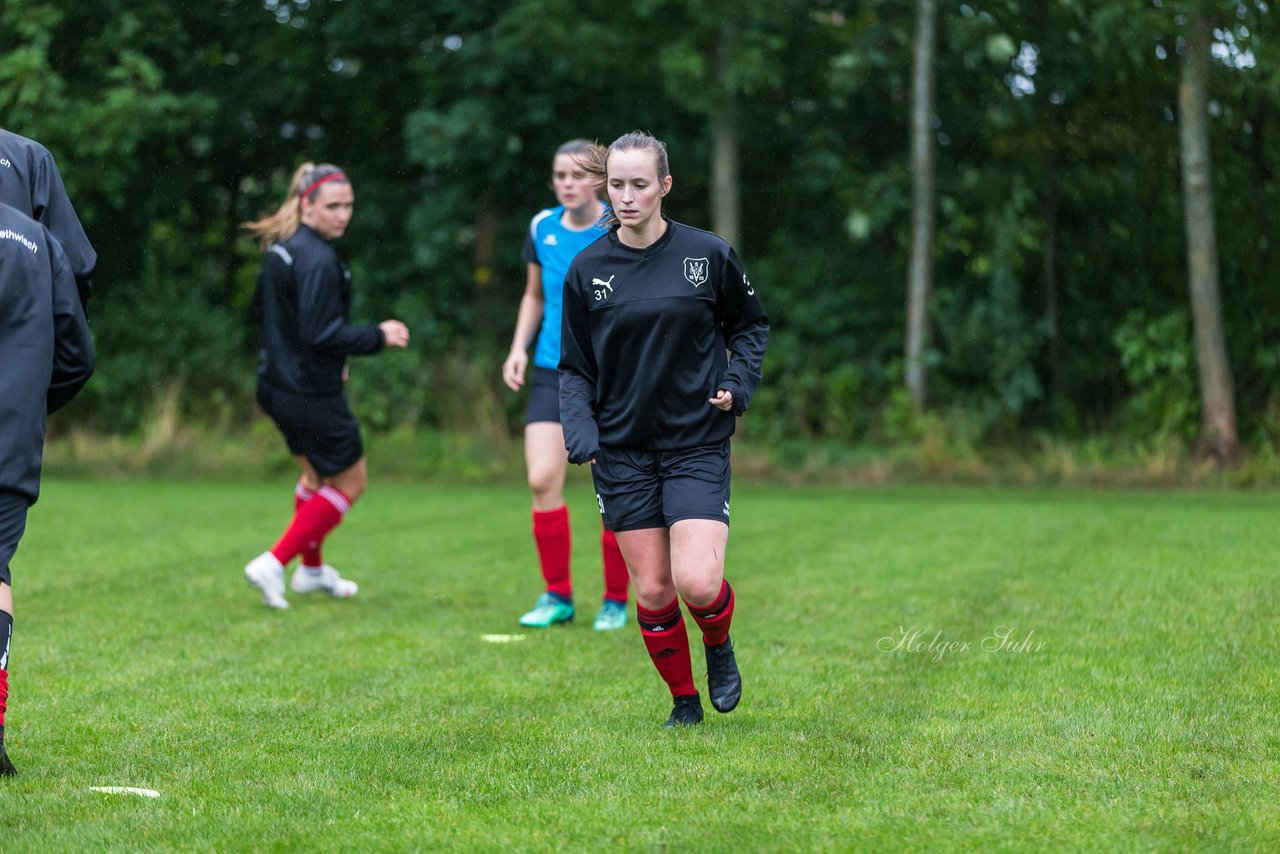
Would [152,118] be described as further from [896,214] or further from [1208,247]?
[1208,247]

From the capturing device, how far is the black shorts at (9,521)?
4141 mm

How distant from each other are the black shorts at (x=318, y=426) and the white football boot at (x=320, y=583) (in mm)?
601

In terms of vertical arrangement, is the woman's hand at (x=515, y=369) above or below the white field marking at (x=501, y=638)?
above

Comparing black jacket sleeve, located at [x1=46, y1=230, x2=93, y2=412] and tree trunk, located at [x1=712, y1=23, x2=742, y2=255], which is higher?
tree trunk, located at [x1=712, y1=23, x2=742, y2=255]

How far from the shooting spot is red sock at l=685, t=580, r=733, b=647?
16.0 ft

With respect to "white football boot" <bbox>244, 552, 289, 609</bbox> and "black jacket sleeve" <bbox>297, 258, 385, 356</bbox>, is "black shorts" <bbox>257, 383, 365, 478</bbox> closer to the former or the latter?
"black jacket sleeve" <bbox>297, 258, 385, 356</bbox>

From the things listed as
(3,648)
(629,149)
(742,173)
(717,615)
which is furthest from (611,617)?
(742,173)

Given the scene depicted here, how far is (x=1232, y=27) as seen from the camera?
15.5 metres

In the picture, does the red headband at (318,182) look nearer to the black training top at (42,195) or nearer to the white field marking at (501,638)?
the white field marking at (501,638)

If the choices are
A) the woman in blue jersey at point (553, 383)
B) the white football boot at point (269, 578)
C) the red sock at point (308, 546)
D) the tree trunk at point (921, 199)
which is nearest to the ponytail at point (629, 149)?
the woman in blue jersey at point (553, 383)

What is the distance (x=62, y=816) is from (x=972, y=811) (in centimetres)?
225

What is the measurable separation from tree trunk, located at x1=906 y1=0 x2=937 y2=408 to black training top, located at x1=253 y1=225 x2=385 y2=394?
10424 mm

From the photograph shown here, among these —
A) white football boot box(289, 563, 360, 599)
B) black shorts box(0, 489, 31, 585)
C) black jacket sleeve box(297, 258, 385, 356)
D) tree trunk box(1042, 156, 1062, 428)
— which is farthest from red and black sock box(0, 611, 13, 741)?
tree trunk box(1042, 156, 1062, 428)

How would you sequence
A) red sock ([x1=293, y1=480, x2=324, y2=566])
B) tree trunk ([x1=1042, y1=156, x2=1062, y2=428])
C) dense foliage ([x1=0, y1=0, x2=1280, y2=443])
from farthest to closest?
tree trunk ([x1=1042, y1=156, x2=1062, y2=428]) < dense foliage ([x1=0, y1=0, x2=1280, y2=443]) < red sock ([x1=293, y1=480, x2=324, y2=566])
